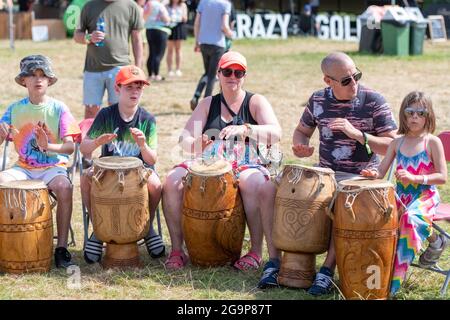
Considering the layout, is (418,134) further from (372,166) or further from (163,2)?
(163,2)

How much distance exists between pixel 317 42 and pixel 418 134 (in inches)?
680

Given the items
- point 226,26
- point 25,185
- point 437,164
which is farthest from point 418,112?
point 226,26

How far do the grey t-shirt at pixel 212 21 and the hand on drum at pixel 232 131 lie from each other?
613cm

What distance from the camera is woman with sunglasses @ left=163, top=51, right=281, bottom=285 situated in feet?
17.2

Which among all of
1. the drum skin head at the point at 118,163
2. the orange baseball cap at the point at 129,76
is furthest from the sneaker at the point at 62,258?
the orange baseball cap at the point at 129,76

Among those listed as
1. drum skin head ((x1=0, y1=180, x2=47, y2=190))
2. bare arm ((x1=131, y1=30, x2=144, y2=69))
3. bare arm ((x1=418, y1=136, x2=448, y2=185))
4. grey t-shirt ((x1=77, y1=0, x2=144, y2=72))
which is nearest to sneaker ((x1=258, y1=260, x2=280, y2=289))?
bare arm ((x1=418, y1=136, x2=448, y2=185))

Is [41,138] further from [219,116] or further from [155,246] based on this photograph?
[219,116]

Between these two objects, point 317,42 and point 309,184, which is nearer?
point 309,184

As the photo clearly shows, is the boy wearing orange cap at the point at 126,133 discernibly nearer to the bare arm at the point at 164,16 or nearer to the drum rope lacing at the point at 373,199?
the drum rope lacing at the point at 373,199

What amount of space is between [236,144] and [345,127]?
0.75 meters
